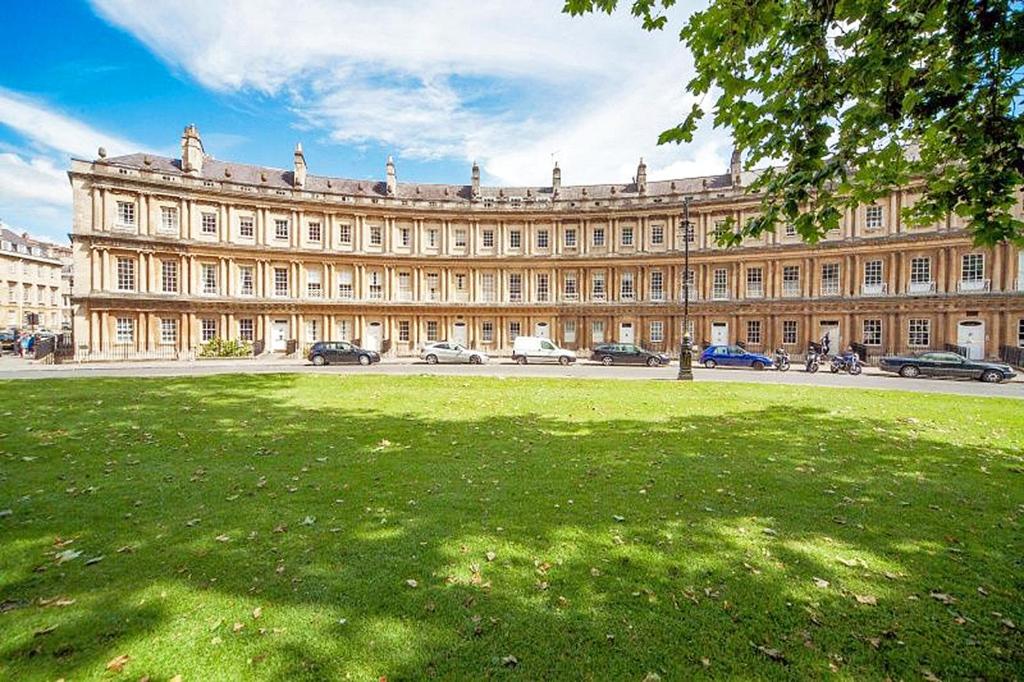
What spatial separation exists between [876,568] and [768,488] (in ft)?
6.87

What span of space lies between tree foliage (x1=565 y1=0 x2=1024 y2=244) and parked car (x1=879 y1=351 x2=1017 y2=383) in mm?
23495

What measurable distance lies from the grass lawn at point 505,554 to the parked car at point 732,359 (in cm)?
1993

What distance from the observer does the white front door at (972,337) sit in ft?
105

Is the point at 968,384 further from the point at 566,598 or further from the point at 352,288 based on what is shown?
the point at 352,288

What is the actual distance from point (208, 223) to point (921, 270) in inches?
2116

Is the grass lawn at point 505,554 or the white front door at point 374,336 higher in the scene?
the white front door at point 374,336

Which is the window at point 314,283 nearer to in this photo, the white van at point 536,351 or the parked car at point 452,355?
the parked car at point 452,355

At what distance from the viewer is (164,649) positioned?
10.4ft

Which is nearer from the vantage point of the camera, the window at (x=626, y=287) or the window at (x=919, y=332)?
the window at (x=919, y=332)

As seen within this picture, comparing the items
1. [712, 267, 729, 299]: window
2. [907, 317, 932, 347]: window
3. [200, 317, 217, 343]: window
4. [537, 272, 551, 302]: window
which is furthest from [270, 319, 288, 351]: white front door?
[907, 317, 932, 347]: window

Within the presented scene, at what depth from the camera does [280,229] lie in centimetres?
4019

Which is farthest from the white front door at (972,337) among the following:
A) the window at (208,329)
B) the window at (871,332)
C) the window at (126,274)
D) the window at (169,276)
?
the window at (126,274)

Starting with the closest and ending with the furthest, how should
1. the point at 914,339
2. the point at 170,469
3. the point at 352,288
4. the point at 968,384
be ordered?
the point at 170,469 → the point at 968,384 → the point at 914,339 → the point at 352,288

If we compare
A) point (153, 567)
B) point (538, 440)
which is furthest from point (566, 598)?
point (538, 440)
